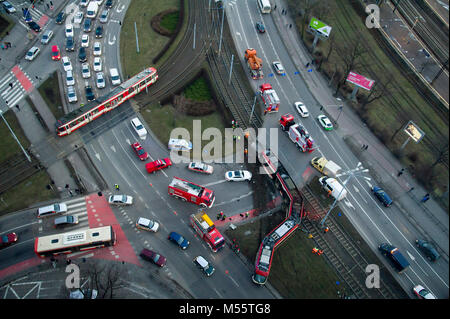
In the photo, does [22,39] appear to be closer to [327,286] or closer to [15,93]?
[15,93]

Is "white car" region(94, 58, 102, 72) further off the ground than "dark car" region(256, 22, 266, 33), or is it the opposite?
"dark car" region(256, 22, 266, 33)

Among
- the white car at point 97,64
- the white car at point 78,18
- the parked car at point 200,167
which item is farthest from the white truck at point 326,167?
the white car at point 78,18

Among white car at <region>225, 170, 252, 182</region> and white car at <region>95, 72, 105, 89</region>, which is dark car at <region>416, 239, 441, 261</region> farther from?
white car at <region>95, 72, 105, 89</region>

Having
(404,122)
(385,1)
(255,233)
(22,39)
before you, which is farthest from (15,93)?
(385,1)

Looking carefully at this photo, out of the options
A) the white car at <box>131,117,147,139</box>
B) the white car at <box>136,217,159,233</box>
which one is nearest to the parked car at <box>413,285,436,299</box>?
the white car at <box>136,217,159,233</box>

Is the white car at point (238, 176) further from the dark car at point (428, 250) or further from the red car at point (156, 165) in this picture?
the dark car at point (428, 250)
